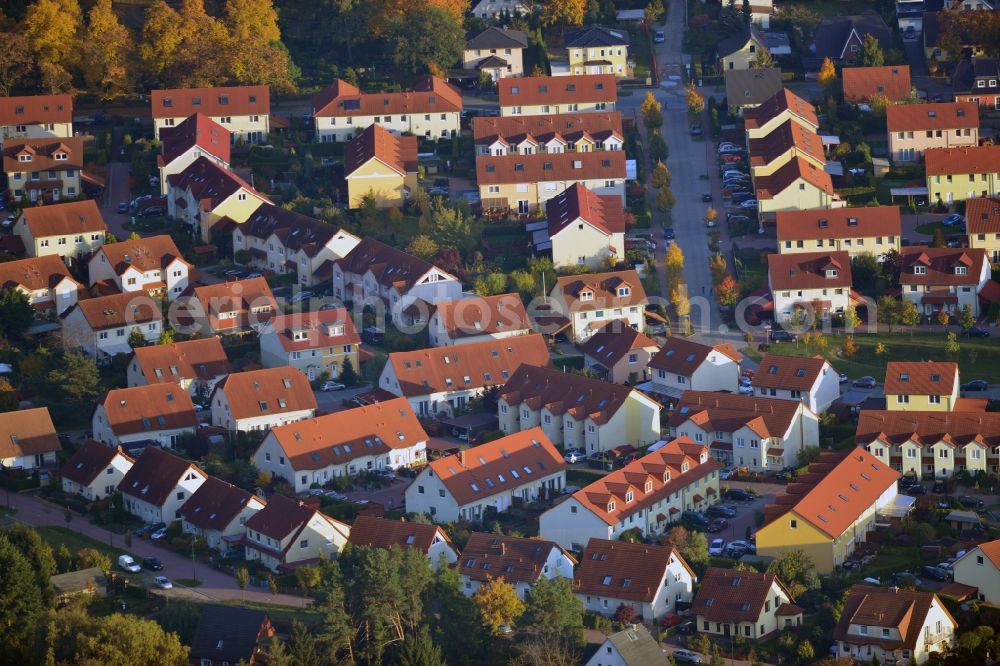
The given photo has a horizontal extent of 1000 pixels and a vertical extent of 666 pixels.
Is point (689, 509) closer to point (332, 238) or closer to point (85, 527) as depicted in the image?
point (85, 527)

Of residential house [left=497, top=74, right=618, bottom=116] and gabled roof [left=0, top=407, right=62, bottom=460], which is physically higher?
residential house [left=497, top=74, right=618, bottom=116]

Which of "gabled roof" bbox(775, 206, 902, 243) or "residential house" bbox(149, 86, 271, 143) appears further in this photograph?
"residential house" bbox(149, 86, 271, 143)

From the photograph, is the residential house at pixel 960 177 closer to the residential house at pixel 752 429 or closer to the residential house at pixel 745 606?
the residential house at pixel 752 429

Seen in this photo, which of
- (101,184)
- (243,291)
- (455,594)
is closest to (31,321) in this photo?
(243,291)

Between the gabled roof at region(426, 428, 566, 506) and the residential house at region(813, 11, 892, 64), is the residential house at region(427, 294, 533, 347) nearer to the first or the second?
the gabled roof at region(426, 428, 566, 506)

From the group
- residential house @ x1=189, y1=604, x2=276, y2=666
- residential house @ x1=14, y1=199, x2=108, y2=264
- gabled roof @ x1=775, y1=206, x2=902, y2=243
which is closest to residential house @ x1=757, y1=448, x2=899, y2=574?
residential house @ x1=189, y1=604, x2=276, y2=666

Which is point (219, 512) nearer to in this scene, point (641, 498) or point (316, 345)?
point (641, 498)
